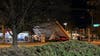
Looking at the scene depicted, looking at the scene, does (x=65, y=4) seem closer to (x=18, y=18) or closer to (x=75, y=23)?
(x=18, y=18)

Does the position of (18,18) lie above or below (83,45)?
above

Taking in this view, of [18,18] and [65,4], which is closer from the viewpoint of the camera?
[18,18]

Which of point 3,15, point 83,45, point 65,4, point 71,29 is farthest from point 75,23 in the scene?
point 83,45

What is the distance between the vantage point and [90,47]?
869 centimetres

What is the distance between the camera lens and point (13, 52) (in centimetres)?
742

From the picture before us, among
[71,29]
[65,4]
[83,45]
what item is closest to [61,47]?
[83,45]

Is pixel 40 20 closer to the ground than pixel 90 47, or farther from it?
farther from it

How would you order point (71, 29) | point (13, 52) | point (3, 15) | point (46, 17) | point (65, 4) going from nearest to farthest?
point (13, 52)
point (3, 15)
point (46, 17)
point (65, 4)
point (71, 29)

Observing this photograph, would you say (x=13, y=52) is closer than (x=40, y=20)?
Yes

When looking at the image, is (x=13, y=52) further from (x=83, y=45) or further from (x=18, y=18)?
(x=18, y=18)

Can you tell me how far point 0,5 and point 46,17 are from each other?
2.63m

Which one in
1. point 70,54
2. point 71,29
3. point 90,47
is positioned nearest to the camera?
point 70,54

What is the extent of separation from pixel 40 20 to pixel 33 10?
0.99 metres

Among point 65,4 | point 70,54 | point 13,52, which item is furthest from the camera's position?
point 65,4
